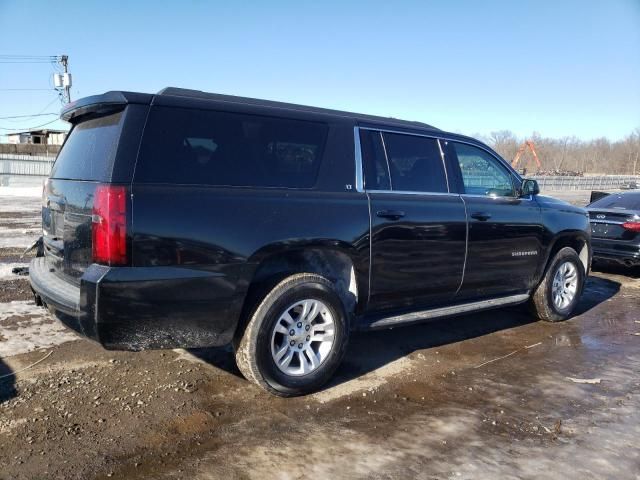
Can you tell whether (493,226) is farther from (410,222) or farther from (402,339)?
(402,339)

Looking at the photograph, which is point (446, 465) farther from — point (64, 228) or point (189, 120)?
point (64, 228)

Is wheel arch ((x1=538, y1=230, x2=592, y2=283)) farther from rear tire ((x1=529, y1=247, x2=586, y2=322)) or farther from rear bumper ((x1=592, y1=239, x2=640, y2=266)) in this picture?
rear bumper ((x1=592, y1=239, x2=640, y2=266))

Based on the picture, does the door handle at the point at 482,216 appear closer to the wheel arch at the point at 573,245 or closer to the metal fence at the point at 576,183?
the wheel arch at the point at 573,245

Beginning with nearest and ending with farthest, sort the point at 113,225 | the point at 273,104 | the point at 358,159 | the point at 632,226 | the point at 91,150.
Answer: the point at 113,225 → the point at 91,150 → the point at 273,104 → the point at 358,159 → the point at 632,226

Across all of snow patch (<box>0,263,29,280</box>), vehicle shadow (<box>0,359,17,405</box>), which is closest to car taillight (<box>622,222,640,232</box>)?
vehicle shadow (<box>0,359,17,405</box>)

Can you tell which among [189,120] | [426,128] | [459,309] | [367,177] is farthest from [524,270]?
[189,120]

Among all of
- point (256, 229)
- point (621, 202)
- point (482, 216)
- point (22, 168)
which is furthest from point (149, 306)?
point (22, 168)

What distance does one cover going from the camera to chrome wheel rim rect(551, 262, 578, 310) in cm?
612

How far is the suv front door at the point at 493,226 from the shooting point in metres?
5.02

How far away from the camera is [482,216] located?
5.04 m

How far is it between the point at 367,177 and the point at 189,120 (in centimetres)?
147

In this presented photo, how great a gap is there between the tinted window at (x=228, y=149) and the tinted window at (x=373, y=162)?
39 cm

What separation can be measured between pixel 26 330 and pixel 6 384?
4.09 feet

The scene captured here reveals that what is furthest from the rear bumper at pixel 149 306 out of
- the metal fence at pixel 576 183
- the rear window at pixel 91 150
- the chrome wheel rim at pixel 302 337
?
the metal fence at pixel 576 183
